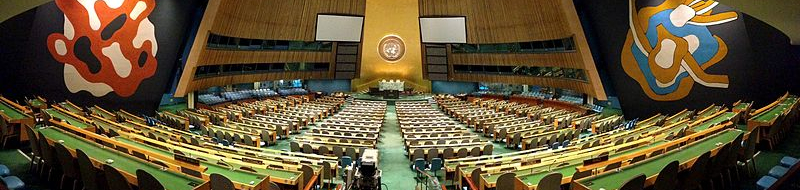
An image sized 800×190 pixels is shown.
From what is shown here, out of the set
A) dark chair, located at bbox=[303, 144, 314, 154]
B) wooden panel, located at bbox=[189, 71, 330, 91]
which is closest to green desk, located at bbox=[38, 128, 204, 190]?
dark chair, located at bbox=[303, 144, 314, 154]

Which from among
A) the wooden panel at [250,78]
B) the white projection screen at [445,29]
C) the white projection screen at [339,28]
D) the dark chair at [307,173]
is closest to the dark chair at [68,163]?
the dark chair at [307,173]

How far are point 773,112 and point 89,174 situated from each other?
50.0 ft

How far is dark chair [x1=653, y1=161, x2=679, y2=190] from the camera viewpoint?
5527 millimetres

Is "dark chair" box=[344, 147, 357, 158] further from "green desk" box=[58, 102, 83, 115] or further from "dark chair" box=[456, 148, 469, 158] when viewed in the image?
"green desk" box=[58, 102, 83, 115]

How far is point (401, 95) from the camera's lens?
38.8 m

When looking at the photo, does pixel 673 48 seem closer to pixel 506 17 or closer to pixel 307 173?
Answer: pixel 506 17

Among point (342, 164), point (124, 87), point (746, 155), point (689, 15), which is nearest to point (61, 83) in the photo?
point (124, 87)

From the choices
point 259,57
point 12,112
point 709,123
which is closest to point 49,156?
point 12,112

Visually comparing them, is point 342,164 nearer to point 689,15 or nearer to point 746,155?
point 746,155

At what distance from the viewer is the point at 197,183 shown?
5578 mm

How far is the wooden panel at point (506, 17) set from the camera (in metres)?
26.0

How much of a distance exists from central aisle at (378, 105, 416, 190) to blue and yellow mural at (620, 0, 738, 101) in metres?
11.8

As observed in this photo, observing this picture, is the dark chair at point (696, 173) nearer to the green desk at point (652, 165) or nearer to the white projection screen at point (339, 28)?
Answer: the green desk at point (652, 165)

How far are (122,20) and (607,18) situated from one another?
22.7 metres
